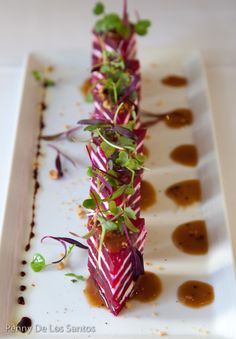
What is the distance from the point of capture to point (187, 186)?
3.19 meters

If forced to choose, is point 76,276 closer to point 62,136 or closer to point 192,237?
point 192,237

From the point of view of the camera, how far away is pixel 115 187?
8.77ft

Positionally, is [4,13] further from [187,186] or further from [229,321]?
[229,321]

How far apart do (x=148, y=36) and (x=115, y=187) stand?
180 centimetres

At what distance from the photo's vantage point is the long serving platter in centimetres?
263

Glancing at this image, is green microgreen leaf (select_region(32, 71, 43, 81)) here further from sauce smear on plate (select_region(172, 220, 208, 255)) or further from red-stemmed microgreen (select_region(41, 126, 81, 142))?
sauce smear on plate (select_region(172, 220, 208, 255))

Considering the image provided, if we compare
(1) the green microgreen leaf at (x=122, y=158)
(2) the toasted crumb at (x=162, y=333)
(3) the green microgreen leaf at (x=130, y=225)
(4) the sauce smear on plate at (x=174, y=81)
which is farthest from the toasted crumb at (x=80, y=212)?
(4) the sauce smear on plate at (x=174, y=81)

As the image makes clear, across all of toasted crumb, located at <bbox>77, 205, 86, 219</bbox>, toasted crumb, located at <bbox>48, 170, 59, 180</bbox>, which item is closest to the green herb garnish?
toasted crumb, located at <bbox>77, 205, 86, 219</bbox>

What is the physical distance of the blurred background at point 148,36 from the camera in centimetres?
364

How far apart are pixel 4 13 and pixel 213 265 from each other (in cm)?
247

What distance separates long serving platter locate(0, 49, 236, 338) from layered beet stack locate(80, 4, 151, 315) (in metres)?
0.14

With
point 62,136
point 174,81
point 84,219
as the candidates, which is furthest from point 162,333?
point 174,81

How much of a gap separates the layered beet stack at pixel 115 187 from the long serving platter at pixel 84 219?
142mm

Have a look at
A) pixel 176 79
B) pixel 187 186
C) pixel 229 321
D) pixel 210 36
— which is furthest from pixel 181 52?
pixel 229 321
